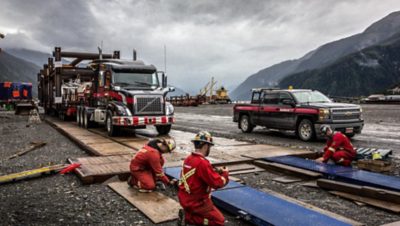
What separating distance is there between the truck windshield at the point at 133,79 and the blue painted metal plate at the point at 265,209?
30.4 feet

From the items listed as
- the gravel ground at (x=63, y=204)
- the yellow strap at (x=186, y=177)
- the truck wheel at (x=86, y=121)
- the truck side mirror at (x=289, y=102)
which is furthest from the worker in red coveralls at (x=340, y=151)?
the truck wheel at (x=86, y=121)

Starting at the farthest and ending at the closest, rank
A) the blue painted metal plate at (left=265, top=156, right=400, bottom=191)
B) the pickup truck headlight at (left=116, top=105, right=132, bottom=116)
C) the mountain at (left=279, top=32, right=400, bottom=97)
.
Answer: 1. the mountain at (left=279, top=32, right=400, bottom=97)
2. the pickup truck headlight at (left=116, top=105, right=132, bottom=116)
3. the blue painted metal plate at (left=265, top=156, right=400, bottom=191)

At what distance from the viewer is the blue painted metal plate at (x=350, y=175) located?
6.36 meters

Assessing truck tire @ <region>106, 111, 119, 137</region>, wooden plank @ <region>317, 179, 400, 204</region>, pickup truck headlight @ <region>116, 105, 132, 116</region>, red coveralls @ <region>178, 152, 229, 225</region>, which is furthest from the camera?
truck tire @ <region>106, 111, 119, 137</region>

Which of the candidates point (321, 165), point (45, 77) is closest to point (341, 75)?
point (45, 77)

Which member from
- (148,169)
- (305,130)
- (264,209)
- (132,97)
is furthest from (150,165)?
(305,130)

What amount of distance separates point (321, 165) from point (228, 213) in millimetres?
3424

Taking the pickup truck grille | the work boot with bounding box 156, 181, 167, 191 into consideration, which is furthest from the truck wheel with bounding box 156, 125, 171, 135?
the work boot with bounding box 156, 181, 167, 191

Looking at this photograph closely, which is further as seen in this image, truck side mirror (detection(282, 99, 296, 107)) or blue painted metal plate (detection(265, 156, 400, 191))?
truck side mirror (detection(282, 99, 296, 107))

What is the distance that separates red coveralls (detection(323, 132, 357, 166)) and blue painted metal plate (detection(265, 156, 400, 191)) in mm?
286

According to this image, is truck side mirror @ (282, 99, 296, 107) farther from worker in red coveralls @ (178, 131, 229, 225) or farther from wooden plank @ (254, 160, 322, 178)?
worker in red coveralls @ (178, 131, 229, 225)

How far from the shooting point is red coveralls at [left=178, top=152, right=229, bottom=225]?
4328 mm

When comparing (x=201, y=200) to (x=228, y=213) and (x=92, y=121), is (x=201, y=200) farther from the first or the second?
(x=92, y=121)

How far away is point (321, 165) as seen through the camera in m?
8.02
